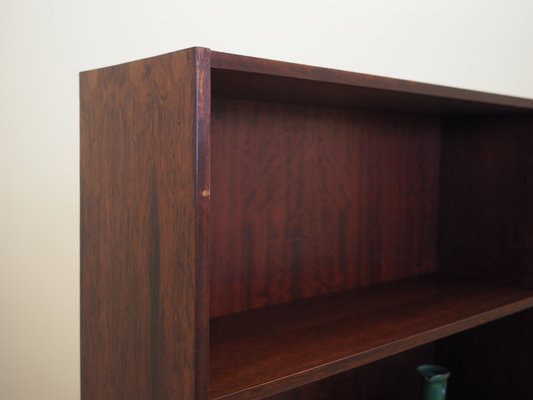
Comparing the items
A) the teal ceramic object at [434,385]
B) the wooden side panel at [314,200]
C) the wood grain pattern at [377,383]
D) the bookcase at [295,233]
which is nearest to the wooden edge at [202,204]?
the bookcase at [295,233]

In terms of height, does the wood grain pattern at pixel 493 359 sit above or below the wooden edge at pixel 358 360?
below

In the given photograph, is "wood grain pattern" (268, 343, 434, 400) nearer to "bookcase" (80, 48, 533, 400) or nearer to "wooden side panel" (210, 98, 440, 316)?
"bookcase" (80, 48, 533, 400)

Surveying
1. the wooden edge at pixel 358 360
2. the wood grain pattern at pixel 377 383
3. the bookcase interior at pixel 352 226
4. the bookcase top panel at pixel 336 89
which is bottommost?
the wood grain pattern at pixel 377 383

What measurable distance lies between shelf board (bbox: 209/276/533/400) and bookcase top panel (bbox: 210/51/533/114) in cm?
40

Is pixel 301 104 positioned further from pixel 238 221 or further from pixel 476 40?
pixel 476 40

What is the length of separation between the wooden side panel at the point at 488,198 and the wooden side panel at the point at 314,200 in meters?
0.04

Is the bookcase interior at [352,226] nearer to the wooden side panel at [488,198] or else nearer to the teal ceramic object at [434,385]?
the wooden side panel at [488,198]

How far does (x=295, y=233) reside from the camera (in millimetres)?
1327

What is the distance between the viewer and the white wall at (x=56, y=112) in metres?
1.32

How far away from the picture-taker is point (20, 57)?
4.42 ft

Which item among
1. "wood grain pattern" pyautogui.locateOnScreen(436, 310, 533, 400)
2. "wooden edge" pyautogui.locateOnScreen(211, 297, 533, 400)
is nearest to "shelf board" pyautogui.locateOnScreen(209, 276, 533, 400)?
"wooden edge" pyautogui.locateOnScreen(211, 297, 533, 400)

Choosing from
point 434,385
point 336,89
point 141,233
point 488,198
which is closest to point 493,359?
point 434,385

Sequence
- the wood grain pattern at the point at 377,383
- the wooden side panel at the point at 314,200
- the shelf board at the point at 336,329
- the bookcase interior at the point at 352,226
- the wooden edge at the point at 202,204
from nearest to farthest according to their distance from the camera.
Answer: the wooden edge at the point at 202,204 → the shelf board at the point at 336,329 → the bookcase interior at the point at 352,226 → the wooden side panel at the point at 314,200 → the wood grain pattern at the point at 377,383

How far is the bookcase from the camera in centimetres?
83
